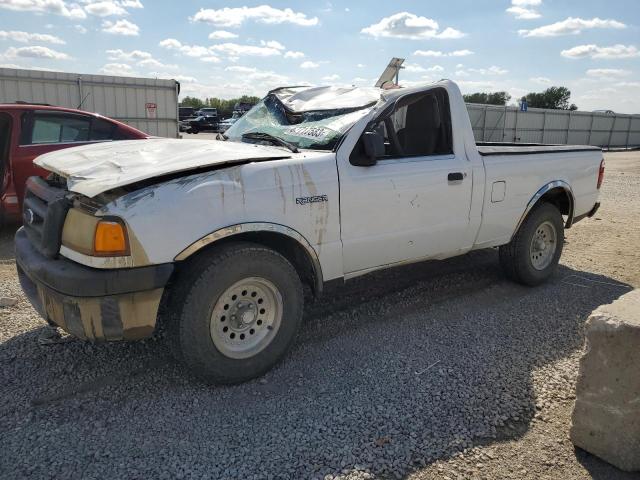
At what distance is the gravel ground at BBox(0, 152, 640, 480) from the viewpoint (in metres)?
2.66

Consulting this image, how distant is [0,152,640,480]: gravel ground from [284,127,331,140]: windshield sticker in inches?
60.9

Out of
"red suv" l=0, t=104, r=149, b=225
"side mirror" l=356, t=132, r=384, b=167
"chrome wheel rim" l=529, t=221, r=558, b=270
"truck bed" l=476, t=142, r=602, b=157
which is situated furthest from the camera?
"red suv" l=0, t=104, r=149, b=225

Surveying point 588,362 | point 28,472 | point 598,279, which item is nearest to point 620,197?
point 598,279

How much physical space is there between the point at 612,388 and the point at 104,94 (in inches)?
464

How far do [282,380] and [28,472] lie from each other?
4.91 ft

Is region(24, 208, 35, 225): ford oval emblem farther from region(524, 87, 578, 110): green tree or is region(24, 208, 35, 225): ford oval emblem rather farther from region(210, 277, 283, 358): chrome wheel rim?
region(524, 87, 578, 110): green tree

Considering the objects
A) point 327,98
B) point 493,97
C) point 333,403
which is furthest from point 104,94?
point 493,97

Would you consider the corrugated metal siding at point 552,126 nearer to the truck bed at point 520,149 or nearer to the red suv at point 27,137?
the truck bed at point 520,149

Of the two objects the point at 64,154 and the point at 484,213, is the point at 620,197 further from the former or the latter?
the point at 64,154

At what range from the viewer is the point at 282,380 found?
3432mm

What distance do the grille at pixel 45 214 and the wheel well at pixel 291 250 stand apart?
3.27ft

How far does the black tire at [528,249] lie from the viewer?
5.20m

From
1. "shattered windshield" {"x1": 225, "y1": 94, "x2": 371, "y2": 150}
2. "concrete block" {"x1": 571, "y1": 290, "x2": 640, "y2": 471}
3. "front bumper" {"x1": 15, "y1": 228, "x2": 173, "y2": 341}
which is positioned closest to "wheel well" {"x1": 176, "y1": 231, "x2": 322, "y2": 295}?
"front bumper" {"x1": 15, "y1": 228, "x2": 173, "y2": 341}

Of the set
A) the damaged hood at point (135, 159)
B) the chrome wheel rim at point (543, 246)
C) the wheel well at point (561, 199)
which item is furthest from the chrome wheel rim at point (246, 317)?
the wheel well at point (561, 199)
